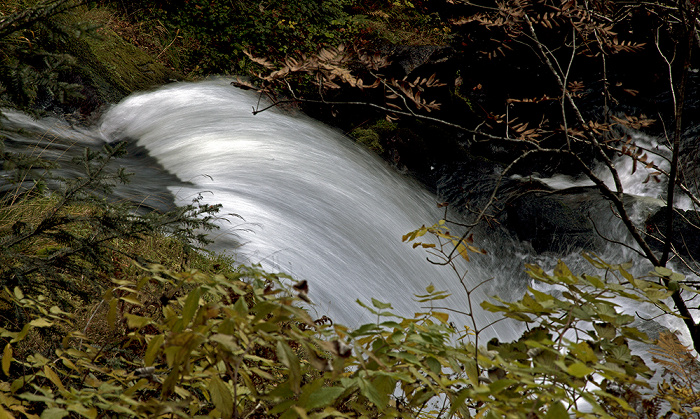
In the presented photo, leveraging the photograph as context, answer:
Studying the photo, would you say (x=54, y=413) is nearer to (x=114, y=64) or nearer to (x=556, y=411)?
(x=556, y=411)

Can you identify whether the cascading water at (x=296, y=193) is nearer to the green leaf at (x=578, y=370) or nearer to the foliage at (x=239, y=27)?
the foliage at (x=239, y=27)

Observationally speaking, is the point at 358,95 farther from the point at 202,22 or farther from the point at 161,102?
the point at 202,22

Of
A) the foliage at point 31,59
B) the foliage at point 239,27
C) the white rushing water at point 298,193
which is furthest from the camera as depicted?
the foliage at point 239,27

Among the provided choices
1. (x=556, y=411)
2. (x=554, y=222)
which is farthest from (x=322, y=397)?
(x=554, y=222)

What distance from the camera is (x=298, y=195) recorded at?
5.23 metres

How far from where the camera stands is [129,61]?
833 centimetres

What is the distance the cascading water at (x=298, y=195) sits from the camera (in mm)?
4055

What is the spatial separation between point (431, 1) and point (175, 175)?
9.30m

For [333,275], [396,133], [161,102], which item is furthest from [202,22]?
[333,275]

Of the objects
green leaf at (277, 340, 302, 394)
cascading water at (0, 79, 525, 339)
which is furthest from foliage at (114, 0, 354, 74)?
green leaf at (277, 340, 302, 394)

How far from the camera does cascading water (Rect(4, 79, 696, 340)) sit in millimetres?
4055

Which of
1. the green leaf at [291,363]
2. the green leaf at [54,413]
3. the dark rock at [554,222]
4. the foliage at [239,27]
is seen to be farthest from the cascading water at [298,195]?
the green leaf at [291,363]

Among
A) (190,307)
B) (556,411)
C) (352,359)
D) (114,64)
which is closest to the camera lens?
(556,411)

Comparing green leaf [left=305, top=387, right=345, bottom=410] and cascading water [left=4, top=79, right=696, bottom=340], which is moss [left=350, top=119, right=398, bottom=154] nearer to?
cascading water [left=4, top=79, right=696, bottom=340]
